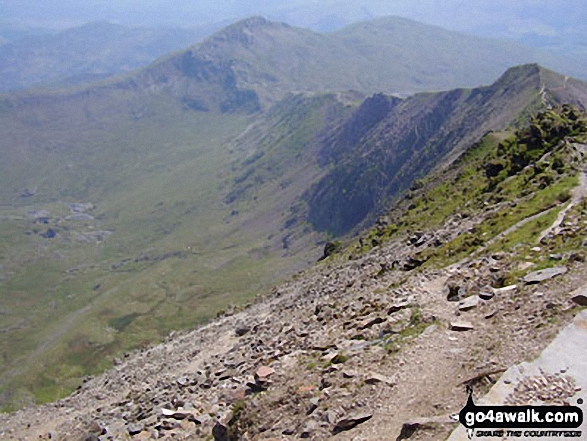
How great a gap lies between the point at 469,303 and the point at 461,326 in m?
2.48

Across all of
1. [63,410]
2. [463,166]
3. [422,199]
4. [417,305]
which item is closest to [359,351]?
[417,305]

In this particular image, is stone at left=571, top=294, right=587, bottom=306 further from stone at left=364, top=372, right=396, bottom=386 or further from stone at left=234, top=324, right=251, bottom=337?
stone at left=234, top=324, right=251, bottom=337

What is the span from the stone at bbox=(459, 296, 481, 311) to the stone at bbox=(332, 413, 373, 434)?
27.8 feet

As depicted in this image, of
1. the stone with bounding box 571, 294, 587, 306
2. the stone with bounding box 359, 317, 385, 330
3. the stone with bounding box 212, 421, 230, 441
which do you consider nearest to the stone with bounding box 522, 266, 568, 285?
the stone with bounding box 571, 294, 587, 306

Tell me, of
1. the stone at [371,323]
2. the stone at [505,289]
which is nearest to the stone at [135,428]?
the stone at [371,323]

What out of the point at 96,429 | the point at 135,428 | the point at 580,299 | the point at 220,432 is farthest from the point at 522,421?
the point at 96,429

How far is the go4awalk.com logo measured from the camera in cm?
1577

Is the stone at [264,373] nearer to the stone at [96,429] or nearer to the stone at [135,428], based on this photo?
A: the stone at [135,428]

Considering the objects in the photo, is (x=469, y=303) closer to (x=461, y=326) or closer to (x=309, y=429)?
(x=461, y=326)

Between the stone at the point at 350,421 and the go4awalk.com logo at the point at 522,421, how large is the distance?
415 centimetres

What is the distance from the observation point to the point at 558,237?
31109mm

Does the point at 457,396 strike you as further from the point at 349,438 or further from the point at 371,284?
the point at 371,284

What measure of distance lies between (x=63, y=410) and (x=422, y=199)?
59.8m

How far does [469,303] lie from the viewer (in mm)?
26359
